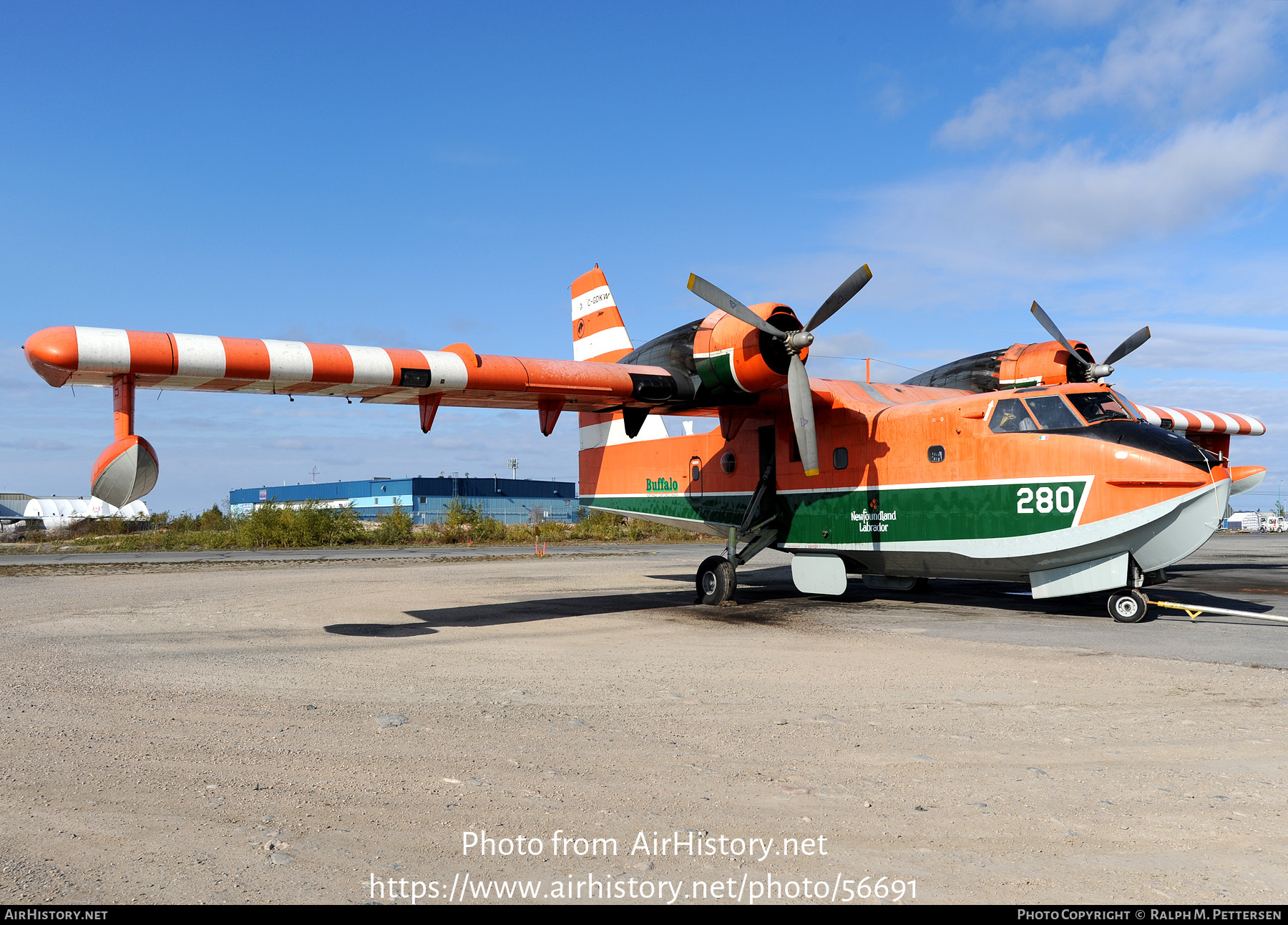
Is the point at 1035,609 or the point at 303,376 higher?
the point at 303,376

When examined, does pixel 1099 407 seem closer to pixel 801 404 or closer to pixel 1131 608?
pixel 1131 608

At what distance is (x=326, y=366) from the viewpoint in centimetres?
1114

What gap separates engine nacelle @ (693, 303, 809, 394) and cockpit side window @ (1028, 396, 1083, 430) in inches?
136

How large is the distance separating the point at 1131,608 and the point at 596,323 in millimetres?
11374

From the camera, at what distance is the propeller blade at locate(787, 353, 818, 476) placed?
12.8 meters

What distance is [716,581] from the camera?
14.8 m

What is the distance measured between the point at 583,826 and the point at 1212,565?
2580 centimetres

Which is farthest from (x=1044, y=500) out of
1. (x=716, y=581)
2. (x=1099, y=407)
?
(x=716, y=581)

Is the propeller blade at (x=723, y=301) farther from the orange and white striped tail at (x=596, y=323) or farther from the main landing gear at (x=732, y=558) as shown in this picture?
the orange and white striped tail at (x=596, y=323)

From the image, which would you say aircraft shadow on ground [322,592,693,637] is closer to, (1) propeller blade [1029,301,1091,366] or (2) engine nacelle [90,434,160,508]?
(2) engine nacelle [90,434,160,508]

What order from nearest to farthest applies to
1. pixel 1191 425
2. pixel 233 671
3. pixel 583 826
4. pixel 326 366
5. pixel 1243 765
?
pixel 583 826
pixel 1243 765
pixel 233 671
pixel 326 366
pixel 1191 425

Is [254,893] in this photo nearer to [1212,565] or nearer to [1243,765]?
[1243,765]

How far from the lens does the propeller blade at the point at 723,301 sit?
1240 centimetres

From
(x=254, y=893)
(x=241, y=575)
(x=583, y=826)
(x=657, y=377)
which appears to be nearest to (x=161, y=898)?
(x=254, y=893)
